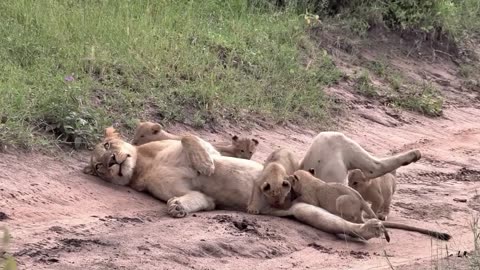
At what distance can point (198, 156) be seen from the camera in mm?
7566

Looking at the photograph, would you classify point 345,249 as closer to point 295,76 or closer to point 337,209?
point 337,209

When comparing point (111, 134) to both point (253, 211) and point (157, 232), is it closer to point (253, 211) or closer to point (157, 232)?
point (253, 211)

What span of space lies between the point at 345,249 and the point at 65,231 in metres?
1.83

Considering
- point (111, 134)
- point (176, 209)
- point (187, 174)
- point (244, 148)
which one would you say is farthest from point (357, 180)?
point (111, 134)

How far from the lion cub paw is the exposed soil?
6 cm

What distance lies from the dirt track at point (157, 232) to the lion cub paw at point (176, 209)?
55mm

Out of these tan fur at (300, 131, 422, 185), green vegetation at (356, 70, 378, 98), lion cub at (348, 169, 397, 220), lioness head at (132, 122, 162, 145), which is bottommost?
green vegetation at (356, 70, 378, 98)

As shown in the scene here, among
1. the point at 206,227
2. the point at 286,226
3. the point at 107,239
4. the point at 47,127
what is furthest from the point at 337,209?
the point at 47,127

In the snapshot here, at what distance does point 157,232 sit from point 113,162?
114cm

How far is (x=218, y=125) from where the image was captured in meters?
9.70

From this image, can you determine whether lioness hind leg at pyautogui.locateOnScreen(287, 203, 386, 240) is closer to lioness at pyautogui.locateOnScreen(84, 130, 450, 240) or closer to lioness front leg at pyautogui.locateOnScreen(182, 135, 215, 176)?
lioness at pyautogui.locateOnScreen(84, 130, 450, 240)

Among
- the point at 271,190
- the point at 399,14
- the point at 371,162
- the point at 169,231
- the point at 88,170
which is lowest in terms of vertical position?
the point at 88,170

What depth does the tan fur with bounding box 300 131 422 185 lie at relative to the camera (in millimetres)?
7516

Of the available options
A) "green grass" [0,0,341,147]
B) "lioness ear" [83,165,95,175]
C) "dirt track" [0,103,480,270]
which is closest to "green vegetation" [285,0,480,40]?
"green grass" [0,0,341,147]
